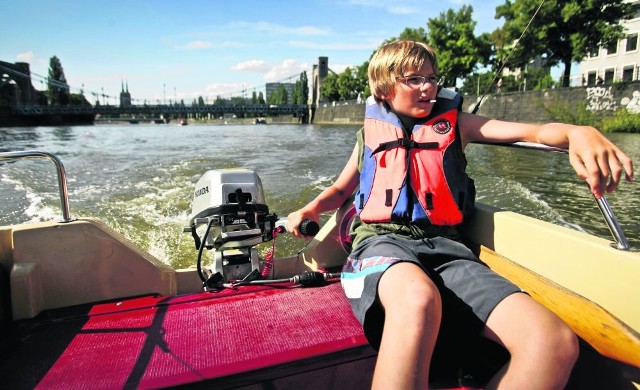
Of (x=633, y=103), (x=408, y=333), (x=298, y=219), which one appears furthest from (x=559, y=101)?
(x=408, y=333)

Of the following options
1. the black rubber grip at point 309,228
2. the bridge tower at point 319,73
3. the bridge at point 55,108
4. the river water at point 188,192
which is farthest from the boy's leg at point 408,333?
the bridge tower at point 319,73

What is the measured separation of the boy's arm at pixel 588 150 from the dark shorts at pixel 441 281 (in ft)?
1.35

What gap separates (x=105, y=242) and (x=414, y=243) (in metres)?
1.38

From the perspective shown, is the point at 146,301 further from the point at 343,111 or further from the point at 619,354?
the point at 343,111

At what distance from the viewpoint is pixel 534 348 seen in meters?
1.16

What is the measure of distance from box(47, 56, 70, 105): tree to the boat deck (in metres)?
88.6

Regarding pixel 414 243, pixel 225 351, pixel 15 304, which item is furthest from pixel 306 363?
pixel 15 304

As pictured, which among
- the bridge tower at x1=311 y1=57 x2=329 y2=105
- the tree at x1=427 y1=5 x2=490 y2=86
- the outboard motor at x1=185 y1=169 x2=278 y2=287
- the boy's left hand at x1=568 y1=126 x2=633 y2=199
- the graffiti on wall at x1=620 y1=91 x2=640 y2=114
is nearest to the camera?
the boy's left hand at x1=568 y1=126 x2=633 y2=199

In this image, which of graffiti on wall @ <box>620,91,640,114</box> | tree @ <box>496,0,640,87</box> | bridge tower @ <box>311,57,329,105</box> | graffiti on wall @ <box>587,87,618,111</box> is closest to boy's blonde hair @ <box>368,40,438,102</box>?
graffiti on wall @ <box>620,91,640,114</box>

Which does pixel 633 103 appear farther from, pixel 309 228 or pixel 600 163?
pixel 309 228

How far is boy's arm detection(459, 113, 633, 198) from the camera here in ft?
4.12

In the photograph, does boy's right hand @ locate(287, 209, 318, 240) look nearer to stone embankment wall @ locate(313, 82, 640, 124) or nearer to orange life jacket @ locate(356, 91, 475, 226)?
orange life jacket @ locate(356, 91, 475, 226)

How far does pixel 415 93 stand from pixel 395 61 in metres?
0.16

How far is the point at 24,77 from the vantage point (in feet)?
209
